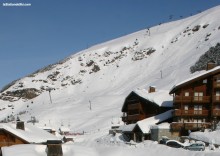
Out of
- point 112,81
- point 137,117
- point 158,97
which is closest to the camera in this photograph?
point 158,97

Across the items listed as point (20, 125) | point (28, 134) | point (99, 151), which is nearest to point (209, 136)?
point (99, 151)

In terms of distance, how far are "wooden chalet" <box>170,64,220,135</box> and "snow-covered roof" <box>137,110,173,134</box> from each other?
2519 millimetres

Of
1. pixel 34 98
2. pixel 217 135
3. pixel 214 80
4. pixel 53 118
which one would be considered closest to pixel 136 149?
pixel 217 135

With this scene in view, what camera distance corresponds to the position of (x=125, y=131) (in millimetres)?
64375

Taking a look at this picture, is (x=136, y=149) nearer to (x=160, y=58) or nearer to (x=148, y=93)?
(x=148, y=93)

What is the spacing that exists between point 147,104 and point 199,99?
9.79 m

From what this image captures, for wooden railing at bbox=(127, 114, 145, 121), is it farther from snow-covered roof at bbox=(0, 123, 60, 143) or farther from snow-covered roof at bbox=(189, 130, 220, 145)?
snow-covered roof at bbox=(0, 123, 60, 143)

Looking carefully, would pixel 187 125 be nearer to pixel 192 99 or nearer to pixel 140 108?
pixel 192 99

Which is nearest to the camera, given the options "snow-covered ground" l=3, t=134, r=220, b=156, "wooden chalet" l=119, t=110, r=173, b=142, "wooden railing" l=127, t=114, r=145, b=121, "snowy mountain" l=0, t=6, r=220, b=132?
"snow-covered ground" l=3, t=134, r=220, b=156

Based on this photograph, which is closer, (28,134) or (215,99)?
(28,134)

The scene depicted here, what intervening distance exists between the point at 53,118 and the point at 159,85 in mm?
33631

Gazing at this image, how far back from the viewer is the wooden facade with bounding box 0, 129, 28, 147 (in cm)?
4575

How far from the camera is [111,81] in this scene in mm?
173000

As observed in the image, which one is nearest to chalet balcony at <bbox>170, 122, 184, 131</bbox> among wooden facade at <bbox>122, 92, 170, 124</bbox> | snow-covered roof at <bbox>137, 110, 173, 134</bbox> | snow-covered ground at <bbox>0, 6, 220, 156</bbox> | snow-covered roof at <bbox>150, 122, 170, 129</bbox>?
snow-covered roof at <bbox>150, 122, 170, 129</bbox>
